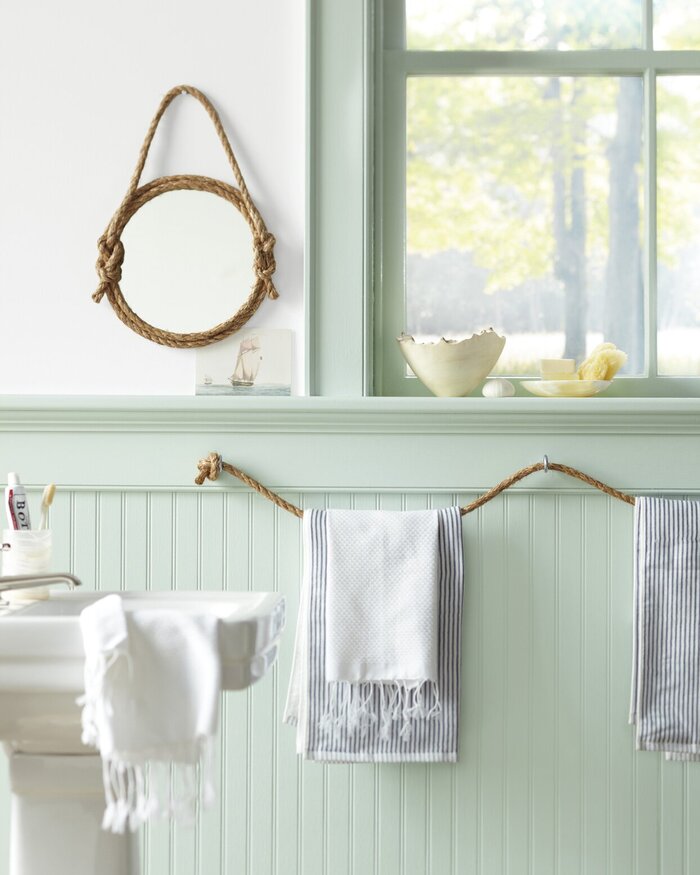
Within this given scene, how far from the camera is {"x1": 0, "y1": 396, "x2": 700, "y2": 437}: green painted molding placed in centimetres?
146

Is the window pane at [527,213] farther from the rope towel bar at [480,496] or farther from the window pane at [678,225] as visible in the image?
the rope towel bar at [480,496]

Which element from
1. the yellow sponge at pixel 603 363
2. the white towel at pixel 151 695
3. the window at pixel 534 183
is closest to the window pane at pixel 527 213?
the window at pixel 534 183

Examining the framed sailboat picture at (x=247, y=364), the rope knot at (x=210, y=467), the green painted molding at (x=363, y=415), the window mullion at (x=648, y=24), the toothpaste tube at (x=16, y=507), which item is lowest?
the toothpaste tube at (x=16, y=507)

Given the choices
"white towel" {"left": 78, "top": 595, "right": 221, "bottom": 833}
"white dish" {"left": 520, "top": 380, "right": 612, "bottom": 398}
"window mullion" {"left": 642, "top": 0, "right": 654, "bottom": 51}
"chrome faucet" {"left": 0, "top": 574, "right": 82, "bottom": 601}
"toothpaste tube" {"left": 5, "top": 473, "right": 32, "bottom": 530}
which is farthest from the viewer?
"window mullion" {"left": 642, "top": 0, "right": 654, "bottom": 51}

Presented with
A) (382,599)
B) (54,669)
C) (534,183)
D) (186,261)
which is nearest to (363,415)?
(382,599)

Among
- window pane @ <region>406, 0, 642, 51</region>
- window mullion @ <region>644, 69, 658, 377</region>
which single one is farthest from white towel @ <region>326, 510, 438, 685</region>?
window pane @ <region>406, 0, 642, 51</region>

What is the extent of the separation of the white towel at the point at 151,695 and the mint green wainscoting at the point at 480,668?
20.4 inches

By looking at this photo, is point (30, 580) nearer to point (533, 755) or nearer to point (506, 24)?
point (533, 755)

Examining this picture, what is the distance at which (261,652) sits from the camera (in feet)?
3.50

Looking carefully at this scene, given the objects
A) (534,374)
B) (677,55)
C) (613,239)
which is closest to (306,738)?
(534,374)

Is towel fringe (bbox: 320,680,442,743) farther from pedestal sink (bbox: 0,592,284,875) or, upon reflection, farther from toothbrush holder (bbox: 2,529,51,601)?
toothbrush holder (bbox: 2,529,51,601)

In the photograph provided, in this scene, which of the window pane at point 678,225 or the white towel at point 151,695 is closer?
the white towel at point 151,695

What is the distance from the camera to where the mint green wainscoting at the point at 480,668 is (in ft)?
4.90

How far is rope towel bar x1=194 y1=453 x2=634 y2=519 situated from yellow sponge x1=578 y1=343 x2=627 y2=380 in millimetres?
167
